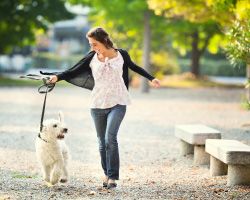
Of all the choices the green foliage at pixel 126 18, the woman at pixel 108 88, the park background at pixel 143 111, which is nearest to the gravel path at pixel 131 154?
the park background at pixel 143 111

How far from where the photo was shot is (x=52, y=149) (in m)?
8.12

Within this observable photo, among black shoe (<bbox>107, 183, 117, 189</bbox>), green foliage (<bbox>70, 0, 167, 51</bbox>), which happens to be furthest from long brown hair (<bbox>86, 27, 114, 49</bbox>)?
green foliage (<bbox>70, 0, 167, 51</bbox>)

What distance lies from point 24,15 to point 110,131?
1255 inches

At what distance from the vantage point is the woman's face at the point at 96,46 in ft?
26.3

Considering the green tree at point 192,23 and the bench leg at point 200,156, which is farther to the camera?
the green tree at point 192,23

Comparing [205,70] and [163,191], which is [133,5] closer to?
[163,191]

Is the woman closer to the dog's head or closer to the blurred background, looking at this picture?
the dog's head

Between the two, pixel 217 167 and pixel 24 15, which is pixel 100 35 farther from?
pixel 24 15

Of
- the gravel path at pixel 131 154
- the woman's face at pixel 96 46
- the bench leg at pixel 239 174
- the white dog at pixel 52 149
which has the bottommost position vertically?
the gravel path at pixel 131 154

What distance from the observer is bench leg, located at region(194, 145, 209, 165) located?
1064cm

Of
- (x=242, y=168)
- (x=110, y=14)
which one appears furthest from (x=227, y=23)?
(x=242, y=168)

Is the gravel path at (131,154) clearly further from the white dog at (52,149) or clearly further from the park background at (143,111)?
the white dog at (52,149)

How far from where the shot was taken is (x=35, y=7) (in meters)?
39.1

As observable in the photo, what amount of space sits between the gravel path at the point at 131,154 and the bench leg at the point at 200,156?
0.15 meters
